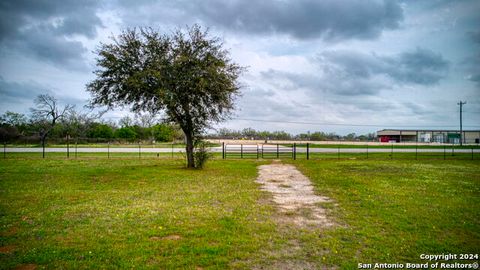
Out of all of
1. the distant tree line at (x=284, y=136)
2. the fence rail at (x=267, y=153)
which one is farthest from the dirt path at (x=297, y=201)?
the distant tree line at (x=284, y=136)

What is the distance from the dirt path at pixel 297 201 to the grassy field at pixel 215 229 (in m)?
0.47

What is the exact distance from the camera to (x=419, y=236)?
675 cm

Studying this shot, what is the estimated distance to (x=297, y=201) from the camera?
35.8 feet

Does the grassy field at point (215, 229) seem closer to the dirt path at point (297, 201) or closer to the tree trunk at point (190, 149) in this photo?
the dirt path at point (297, 201)

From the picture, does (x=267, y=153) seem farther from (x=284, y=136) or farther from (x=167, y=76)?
(x=284, y=136)

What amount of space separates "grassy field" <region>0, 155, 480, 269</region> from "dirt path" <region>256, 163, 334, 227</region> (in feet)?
1.54

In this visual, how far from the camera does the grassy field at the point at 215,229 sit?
5.45m

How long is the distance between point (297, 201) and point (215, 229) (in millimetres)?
4749

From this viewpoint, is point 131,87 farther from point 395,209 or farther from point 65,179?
point 395,209

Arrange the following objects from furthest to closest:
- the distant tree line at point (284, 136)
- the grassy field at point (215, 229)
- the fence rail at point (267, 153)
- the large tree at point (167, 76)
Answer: the distant tree line at point (284, 136), the fence rail at point (267, 153), the large tree at point (167, 76), the grassy field at point (215, 229)

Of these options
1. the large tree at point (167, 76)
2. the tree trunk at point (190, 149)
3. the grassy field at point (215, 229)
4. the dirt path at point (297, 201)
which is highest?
the large tree at point (167, 76)

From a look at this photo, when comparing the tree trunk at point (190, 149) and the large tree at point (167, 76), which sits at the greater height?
the large tree at point (167, 76)

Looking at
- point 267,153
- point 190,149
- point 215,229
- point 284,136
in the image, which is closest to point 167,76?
point 190,149

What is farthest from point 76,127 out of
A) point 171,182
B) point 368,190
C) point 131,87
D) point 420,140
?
point 420,140
